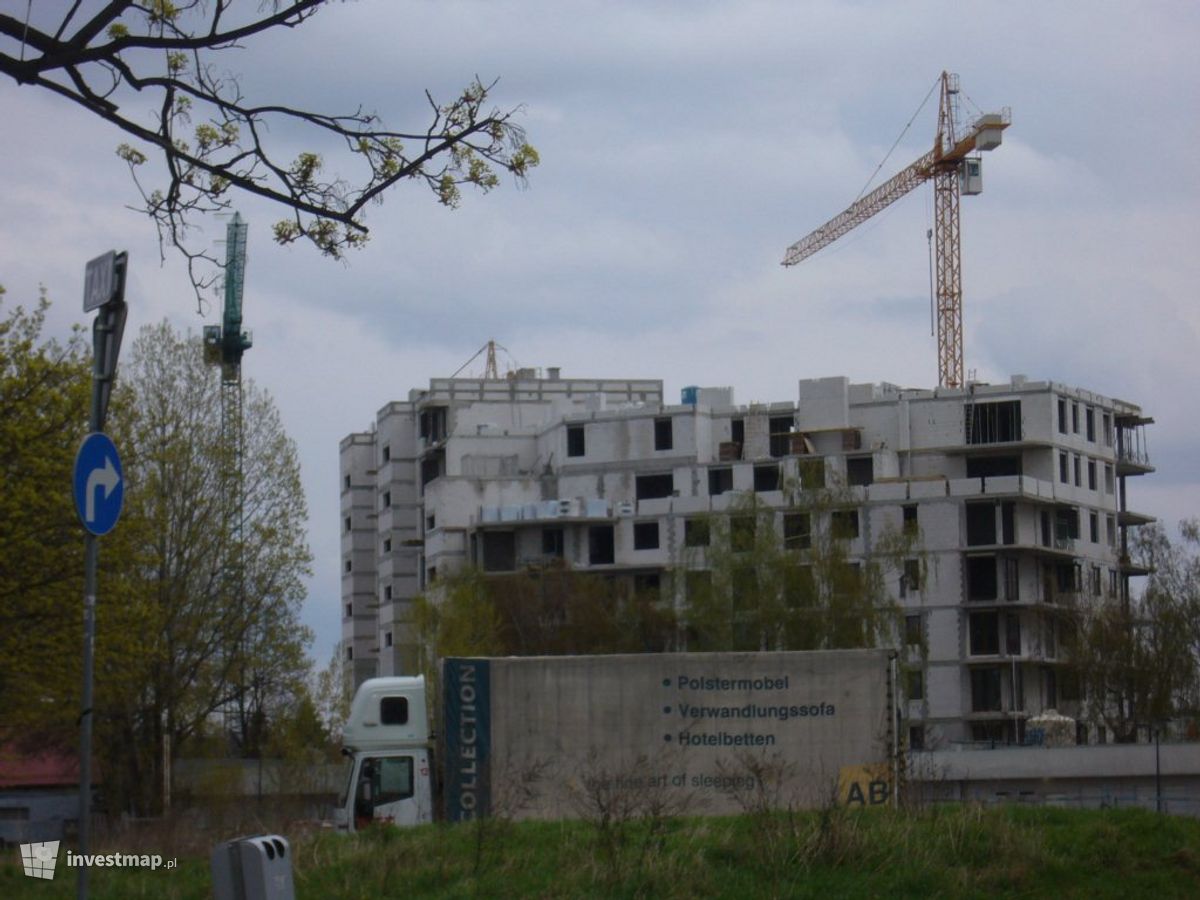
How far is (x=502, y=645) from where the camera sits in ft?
273

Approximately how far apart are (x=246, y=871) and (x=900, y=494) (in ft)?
266

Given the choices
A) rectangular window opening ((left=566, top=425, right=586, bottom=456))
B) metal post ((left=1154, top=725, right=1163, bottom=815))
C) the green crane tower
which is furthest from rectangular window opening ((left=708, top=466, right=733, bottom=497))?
the green crane tower

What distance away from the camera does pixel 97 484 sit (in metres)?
10.6

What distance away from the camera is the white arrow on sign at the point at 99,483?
34.4 ft

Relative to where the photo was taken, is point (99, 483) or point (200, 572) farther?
point (200, 572)

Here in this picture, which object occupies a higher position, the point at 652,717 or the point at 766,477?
the point at 766,477

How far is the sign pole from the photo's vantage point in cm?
1046

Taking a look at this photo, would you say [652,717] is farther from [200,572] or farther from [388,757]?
[200,572]

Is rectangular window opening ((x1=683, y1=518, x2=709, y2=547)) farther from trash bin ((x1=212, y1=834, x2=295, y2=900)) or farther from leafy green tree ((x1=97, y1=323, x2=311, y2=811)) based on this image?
trash bin ((x1=212, y1=834, x2=295, y2=900))

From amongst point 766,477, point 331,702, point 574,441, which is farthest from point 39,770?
point 766,477

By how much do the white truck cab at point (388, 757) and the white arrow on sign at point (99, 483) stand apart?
768 inches

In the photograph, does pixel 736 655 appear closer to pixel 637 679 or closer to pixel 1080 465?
pixel 637 679

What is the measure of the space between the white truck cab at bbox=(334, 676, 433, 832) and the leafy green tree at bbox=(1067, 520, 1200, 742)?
51.6 m

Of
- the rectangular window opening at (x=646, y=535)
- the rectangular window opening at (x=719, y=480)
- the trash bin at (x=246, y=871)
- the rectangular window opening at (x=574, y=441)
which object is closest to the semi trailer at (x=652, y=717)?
the trash bin at (x=246, y=871)
